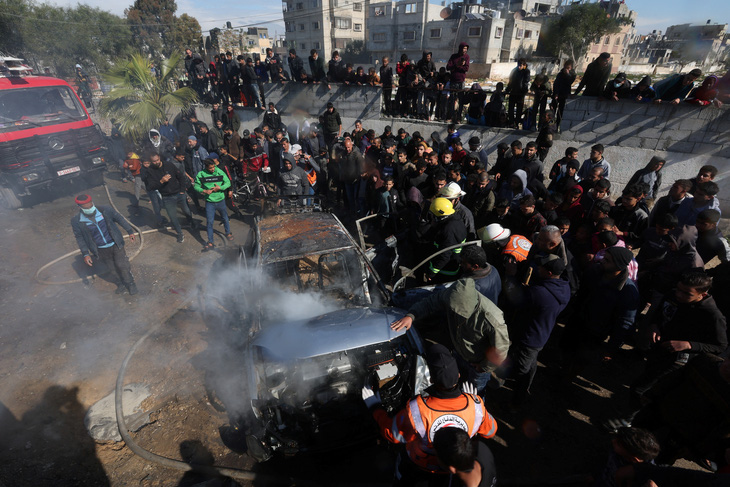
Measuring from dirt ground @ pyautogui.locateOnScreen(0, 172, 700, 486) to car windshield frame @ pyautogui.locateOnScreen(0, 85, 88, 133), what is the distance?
4.85m

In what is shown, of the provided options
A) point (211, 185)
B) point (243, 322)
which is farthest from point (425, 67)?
point (243, 322)

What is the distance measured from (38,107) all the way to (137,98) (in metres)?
2.93

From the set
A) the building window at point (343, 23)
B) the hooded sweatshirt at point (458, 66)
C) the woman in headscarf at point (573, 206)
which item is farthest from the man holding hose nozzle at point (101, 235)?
the building window at point (343, 23)

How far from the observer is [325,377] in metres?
3.60

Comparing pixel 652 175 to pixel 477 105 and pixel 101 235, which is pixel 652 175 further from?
→ pixel 101 235

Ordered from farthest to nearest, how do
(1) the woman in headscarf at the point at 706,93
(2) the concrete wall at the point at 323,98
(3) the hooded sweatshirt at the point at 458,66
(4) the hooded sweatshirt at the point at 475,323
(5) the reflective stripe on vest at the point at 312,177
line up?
(2) the concrete wall at the point at 323,98
(3) the hooded sweatshirt at the point at 458,66
(5) the reflective stripe on vest at the point at 312,177
(1) the woman in headscarf at the point at 706,93
(4) the hooded sweatshirt at the point at 475,323

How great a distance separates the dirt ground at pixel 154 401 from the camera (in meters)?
3.45

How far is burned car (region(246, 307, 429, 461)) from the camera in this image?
3.24 metres

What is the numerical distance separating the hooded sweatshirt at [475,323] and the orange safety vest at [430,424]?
911mm

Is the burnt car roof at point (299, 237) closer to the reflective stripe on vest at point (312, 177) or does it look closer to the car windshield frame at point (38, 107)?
the reflective stripe on vest at point (312, 177)

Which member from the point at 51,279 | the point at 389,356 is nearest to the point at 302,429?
the point at 389,356

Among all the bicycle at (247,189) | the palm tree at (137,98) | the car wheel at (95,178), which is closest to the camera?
the bicycle at (247,189)

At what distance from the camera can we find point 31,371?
461 cm

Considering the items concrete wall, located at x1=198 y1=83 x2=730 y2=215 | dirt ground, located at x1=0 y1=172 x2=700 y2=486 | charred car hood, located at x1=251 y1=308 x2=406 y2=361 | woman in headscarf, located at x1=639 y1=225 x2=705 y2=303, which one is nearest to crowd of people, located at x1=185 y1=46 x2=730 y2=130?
concrete wall, located at x1=198 y1=83 x2=730 y2=215
